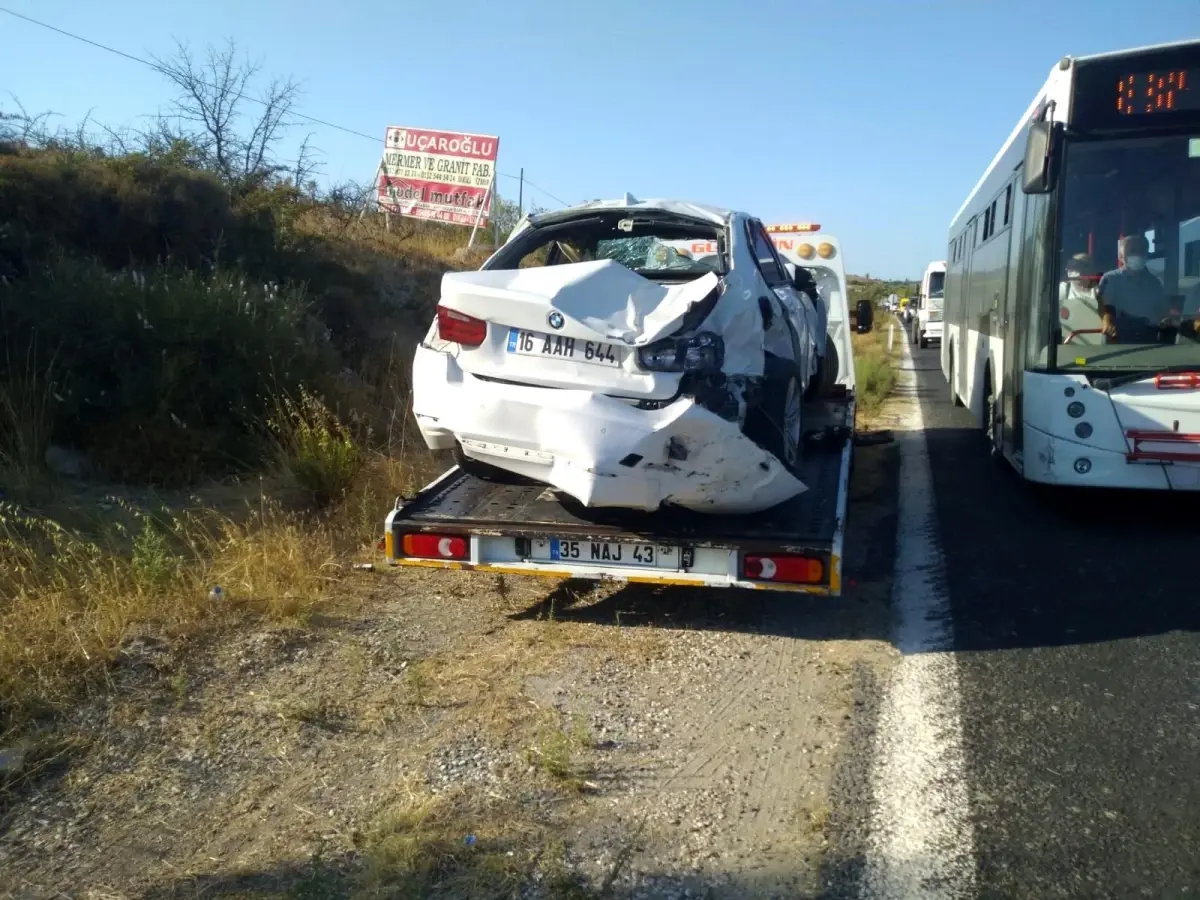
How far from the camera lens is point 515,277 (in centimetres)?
493

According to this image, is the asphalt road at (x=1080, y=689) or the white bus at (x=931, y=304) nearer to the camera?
the asphalt road at (x=1080, y=689)

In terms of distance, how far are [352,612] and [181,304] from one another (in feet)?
12.8

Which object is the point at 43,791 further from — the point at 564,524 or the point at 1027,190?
the point at 1027,190

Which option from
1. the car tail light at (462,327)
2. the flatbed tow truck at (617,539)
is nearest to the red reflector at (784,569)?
the flatbed tow truck at (617,539)

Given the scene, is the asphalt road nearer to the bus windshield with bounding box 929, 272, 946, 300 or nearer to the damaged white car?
the damaged white car

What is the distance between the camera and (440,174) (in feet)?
72.9

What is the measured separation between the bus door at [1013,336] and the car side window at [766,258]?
6.99ft

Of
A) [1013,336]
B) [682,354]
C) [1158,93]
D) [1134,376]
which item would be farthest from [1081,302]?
[682,354]

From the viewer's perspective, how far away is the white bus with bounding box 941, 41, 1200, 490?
22.6 ft

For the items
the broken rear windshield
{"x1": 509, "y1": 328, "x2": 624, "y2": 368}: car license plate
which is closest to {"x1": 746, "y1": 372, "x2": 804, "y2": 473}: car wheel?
the broken rear windshield

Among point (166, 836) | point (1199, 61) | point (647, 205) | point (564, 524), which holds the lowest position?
point (166, 836)

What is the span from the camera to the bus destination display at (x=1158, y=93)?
6973 millimetres

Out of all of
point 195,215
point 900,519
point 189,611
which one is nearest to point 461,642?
point 189,611

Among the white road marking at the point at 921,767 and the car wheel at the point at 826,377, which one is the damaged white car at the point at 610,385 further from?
the car wheel at the point at 826,377
